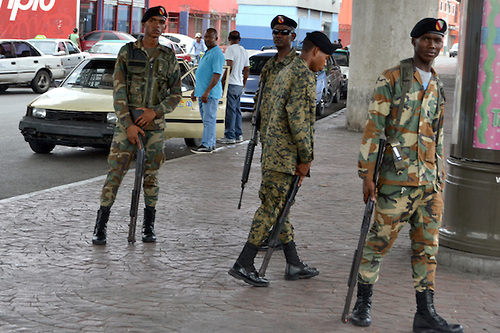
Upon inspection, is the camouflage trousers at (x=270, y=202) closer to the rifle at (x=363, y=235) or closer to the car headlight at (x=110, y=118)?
the rifle at (x=363, y=235)

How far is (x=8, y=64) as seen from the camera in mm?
23453

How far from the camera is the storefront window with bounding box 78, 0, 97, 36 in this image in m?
41.4

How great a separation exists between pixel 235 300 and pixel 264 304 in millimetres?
205

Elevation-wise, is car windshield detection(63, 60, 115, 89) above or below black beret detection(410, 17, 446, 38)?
below

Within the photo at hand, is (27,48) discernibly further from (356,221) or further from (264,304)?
(264,304)

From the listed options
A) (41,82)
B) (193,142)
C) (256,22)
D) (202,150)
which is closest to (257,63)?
(193,142)

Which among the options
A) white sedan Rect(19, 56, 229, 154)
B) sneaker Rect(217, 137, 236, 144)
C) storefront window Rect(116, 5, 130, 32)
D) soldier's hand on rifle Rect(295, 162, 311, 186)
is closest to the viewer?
soldier's hand on rifle Rect(295, 162, 311, 186)

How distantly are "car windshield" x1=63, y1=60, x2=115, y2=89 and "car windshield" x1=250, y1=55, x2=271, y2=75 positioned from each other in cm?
687

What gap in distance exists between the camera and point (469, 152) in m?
6.46

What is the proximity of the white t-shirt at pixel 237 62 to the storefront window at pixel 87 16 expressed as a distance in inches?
1093

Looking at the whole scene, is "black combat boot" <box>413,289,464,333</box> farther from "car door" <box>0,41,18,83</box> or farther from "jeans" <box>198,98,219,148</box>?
"car door" <box>0,41,18,83</box>

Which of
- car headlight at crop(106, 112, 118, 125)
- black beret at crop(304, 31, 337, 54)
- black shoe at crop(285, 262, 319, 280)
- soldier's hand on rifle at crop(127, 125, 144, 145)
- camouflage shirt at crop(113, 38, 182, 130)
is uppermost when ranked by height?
black beret at crop(304, 31, 337, 54)

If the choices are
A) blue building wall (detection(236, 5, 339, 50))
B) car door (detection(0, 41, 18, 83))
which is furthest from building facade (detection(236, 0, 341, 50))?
car door (detection(0, 41, 18, 83))

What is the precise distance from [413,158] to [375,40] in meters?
12.2
